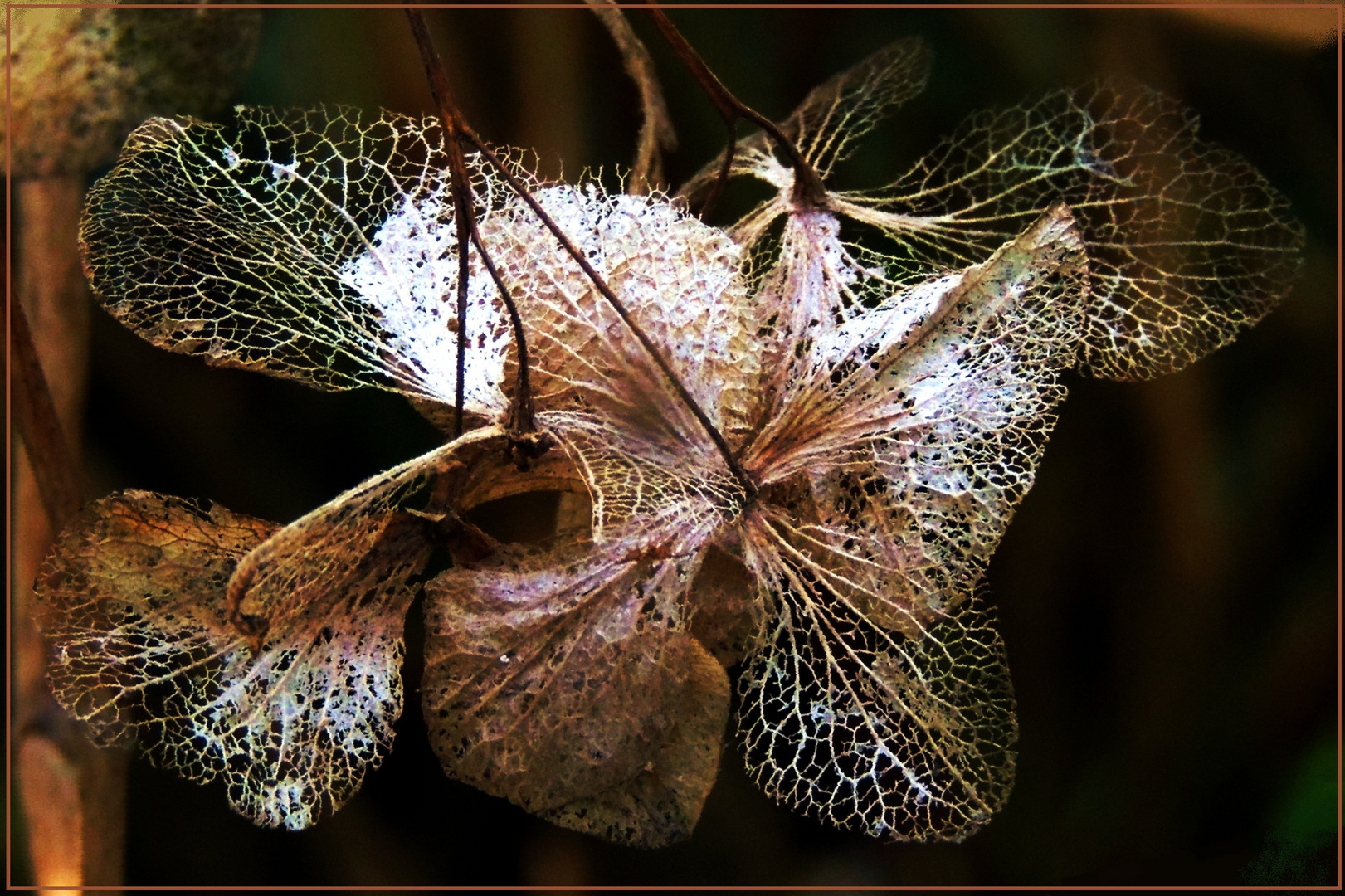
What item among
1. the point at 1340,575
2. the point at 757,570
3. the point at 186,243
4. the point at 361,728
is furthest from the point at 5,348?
the point at 1340,575

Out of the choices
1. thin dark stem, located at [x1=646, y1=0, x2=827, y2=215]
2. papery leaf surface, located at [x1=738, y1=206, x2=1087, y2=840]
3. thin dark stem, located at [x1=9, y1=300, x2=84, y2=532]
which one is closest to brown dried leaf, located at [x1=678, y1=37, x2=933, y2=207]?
thin dark stem, located at [x1=646, y1=0, x2=827, y2=215]

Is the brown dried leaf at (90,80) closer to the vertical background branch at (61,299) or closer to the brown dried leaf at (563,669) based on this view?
the vertical background branch at (61,299)

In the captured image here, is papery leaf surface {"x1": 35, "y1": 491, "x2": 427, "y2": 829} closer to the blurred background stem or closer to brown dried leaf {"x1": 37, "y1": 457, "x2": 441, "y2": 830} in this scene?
brown dried leaf {"x1": 37, "y1": 457, "x2": 441, "y2": 830}

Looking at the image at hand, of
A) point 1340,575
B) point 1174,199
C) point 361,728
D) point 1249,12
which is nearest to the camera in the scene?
point 361,728

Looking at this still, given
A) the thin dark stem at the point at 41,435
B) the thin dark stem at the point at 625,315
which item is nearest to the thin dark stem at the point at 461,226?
the thin dark stem at the point at 625,315

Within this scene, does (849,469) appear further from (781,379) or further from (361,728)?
(361,728)

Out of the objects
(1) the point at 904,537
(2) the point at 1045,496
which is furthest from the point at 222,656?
(2) the point at 1045,496

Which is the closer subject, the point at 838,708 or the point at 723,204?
the point at 838,708
